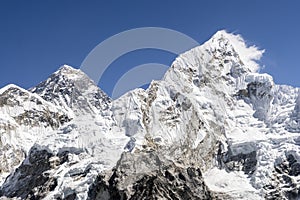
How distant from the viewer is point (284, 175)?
650 ft

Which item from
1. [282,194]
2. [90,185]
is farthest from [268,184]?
[90,185]

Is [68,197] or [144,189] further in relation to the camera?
[68,197]

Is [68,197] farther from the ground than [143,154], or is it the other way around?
[143,154]

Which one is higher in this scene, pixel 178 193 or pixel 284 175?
pixel 284 175

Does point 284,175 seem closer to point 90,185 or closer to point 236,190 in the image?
point 236,190

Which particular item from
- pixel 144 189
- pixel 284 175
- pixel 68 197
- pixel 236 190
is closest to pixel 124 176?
pixel 144 189

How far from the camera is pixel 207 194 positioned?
189000 mm

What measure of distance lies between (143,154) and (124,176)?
1243 centimetres

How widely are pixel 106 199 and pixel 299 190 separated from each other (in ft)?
173

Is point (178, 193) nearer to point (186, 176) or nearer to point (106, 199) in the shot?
point (186, 176)

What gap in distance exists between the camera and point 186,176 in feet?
629

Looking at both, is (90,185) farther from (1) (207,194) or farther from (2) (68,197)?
(1) (207,194)

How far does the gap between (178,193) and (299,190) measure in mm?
33491

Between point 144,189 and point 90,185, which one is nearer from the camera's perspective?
point 144,189
